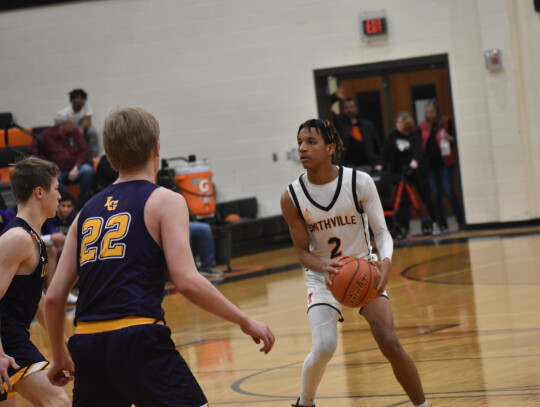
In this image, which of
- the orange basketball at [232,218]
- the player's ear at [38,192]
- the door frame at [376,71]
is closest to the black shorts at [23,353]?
the player's ear at [38,192]

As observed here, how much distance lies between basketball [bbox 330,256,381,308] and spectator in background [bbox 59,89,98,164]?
33.8 feet

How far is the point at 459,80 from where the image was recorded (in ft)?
48.1

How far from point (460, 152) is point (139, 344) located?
478 inches

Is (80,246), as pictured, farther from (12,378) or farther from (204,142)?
Result: (204,142)

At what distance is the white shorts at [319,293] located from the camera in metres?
5.08

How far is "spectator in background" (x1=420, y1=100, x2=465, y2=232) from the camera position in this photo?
47.7 feet

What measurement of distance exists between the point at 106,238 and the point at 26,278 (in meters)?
1.24

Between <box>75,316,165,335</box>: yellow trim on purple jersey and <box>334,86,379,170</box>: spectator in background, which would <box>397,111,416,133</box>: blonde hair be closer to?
<box>334,86,379,170</box>: spectator in background

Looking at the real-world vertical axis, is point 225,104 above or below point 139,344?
above

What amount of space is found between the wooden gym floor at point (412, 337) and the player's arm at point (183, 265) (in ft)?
7.79

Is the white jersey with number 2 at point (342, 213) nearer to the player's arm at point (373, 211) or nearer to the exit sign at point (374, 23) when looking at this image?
the player's arm at point (373, 211)

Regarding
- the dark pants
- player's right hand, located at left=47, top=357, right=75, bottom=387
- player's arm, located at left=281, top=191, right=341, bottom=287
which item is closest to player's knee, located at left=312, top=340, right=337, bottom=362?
player's arm, located at left=281, top=191, right=341, bottom=287

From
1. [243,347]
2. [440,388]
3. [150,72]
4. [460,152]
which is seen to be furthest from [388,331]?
[150,72]

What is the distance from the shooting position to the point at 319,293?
513 centimetres
